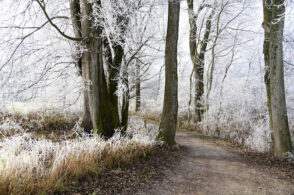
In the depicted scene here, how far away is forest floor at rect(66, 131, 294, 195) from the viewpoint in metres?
3.59

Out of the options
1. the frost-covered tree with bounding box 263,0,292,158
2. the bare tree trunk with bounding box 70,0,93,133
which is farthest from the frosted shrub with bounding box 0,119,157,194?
the frost-covered tree with bounding box 263,0,292,158

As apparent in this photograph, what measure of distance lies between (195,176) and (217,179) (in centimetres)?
43

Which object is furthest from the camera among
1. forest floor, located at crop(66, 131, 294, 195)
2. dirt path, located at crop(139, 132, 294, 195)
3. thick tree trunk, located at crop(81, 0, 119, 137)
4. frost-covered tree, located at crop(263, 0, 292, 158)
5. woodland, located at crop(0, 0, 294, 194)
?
thick tree trunk, located at crop(81, 0, 119, 137)

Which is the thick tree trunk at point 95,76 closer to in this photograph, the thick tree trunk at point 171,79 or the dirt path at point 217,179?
the thick tree trunk at point 171,79

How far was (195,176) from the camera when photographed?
453 centimetres

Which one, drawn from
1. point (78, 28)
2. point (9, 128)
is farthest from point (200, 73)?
point (9, 128)

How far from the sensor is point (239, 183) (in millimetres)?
4219

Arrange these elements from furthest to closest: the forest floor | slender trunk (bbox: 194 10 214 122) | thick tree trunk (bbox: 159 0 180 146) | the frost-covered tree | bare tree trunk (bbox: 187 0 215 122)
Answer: slender trunk (bbox: 194 10 214 122)
bare tree trunk (bbox: 187 0 215 122)
thick tree trunk (bbox: 159 0 180 146)
the frost-covered tree
the forest floor

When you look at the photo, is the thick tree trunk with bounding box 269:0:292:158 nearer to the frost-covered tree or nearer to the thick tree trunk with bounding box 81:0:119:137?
the frost-covered tree

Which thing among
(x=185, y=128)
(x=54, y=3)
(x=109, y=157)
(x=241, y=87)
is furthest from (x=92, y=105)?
(x=241, y=87)

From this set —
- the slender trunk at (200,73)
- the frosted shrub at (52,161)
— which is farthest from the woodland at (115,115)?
the slender trunk at (200,73)

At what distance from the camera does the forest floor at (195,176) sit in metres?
3.59

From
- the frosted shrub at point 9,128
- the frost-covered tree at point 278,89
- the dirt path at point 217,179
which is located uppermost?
the frost-covered tree at point 278,89

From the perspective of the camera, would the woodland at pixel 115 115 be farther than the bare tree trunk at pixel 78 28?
No
